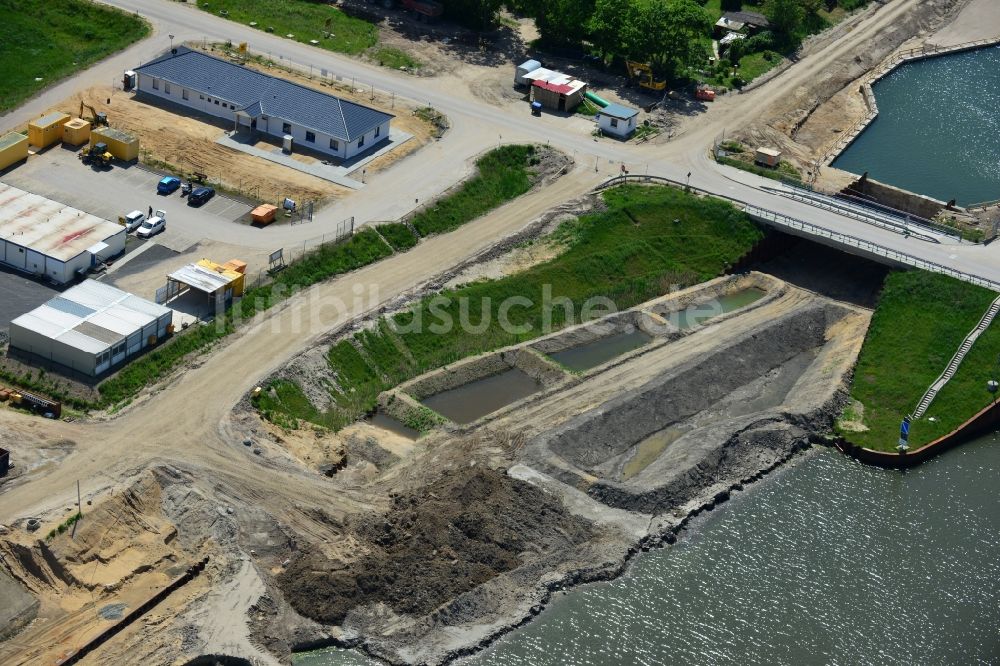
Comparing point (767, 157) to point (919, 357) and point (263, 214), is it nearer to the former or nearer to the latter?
point (919, 357)

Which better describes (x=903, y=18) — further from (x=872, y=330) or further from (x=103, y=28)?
(x=103, y=28)

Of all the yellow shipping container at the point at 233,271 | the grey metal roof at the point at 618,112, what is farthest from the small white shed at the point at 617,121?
the yellow shipping container at the point at 233,271

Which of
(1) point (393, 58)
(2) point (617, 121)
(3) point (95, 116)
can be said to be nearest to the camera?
(3) point (95, 116)

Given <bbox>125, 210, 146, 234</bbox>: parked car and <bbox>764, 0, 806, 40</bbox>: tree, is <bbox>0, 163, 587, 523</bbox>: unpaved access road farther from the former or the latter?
<bbox>764, 0, 806, 40</bbox>: tree

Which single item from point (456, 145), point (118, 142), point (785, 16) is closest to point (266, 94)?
point (118, 142)

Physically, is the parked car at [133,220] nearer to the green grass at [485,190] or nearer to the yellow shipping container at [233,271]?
the yellow shipping container at [233,271]

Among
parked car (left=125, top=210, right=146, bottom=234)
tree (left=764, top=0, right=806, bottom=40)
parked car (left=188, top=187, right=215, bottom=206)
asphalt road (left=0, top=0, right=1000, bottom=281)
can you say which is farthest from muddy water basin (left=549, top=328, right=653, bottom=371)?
tree (left=764, top=0, right=806, bottom=40)
